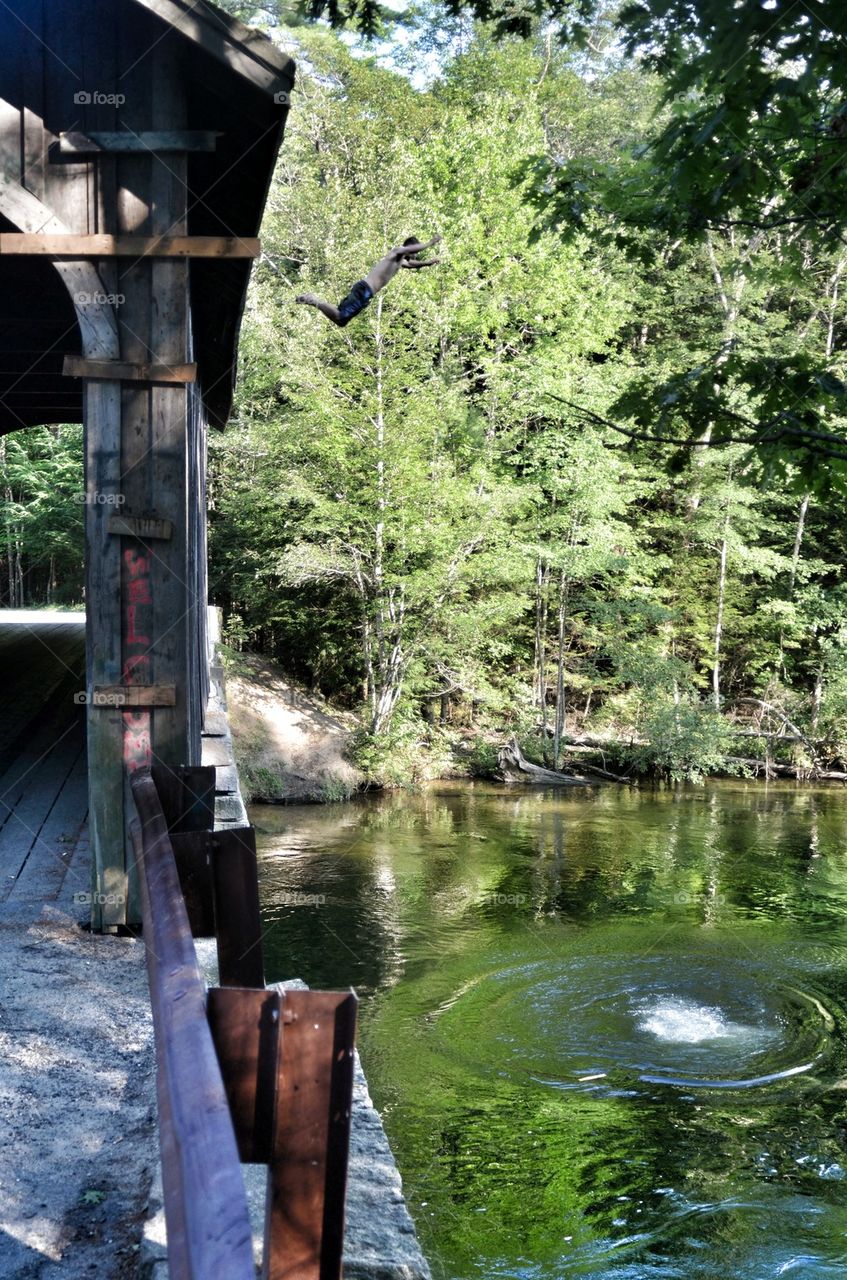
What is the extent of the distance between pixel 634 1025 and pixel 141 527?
5879mm

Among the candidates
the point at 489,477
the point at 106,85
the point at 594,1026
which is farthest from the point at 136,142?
the point at 489,477

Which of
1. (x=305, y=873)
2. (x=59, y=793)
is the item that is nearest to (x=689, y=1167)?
(x=59, y=793)

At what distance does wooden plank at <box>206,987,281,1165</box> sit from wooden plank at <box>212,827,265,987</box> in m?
1.71

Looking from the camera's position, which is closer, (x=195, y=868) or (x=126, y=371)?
(x=195, y=868)

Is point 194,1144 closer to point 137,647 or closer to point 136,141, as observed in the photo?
point 137,647

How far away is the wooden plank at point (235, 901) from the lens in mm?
3348

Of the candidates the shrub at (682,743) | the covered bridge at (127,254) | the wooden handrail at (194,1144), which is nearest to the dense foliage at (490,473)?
the shrub at (682,743)

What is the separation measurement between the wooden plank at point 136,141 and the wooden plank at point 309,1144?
14.1ft

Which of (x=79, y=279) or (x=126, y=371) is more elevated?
(x=79, y=279)

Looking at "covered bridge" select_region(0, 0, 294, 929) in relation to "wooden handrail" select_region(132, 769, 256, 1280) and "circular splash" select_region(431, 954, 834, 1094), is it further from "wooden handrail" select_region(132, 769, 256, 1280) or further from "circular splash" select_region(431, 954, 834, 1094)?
"circular splash" select_region(431, 954, 834, 1094)

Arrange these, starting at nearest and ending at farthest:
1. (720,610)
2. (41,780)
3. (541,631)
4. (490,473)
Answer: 1. (41,780)
2. (490,473)
3. (541,631)
4. (720,610)

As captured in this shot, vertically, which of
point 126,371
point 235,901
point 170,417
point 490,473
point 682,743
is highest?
point 490,473

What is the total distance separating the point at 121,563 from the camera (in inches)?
200

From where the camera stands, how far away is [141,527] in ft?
16.5
